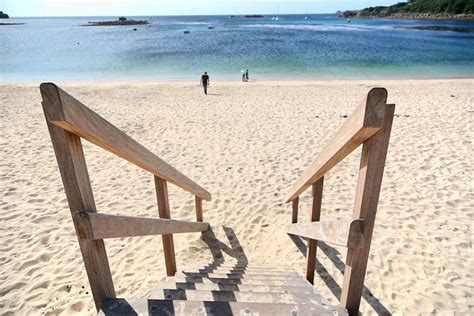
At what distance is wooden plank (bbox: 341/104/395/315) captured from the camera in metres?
1.21

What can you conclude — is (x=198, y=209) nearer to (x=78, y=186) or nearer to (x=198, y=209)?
(x=198, y=209)

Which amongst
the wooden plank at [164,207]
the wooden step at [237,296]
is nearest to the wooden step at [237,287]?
the wooden step at [237,296]

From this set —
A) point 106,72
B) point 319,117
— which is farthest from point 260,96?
point 106,72

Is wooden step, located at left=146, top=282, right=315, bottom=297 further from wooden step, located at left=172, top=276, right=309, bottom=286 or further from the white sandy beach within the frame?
the white sandy beach

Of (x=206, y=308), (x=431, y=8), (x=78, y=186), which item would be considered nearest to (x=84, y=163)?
(x=78, y=186)

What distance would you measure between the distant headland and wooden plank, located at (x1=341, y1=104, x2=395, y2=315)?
12901 centimetres

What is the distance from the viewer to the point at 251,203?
523 centimetres

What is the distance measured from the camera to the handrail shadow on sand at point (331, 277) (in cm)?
308

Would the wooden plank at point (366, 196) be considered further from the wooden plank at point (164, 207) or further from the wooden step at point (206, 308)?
the wooden plank at point (164, 207)

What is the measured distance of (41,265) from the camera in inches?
145

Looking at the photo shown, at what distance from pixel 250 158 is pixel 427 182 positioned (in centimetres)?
361

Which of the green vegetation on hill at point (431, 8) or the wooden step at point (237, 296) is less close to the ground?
the green vegetation on hill at point (431, 8)

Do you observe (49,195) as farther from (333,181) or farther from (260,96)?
(260,96)

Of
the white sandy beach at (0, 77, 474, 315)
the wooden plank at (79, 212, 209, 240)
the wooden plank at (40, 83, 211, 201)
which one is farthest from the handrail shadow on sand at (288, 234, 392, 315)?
the wooden plank at (40, 83, 211, 201)
